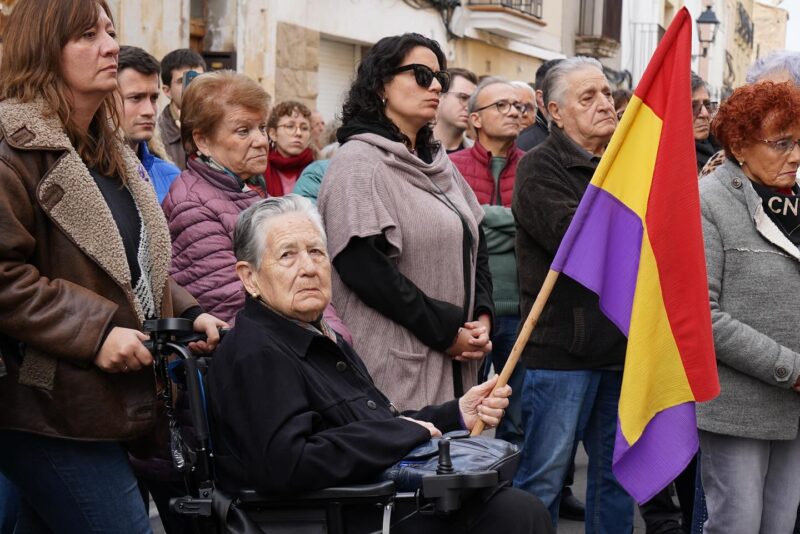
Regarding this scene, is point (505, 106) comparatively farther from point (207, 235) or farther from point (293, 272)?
point (293, 272)

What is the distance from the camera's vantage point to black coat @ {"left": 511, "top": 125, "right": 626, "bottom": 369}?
4.92 m

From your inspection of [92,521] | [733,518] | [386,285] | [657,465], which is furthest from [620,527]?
[92,521]

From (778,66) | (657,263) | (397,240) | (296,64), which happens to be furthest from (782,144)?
(296,64)

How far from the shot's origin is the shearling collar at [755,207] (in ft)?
14.9

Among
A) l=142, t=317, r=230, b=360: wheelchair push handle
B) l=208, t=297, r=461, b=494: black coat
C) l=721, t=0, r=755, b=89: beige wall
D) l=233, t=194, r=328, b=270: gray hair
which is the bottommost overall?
l=208, t=297, r=461, b=494: black coat

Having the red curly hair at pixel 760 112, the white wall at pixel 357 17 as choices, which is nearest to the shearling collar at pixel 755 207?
the red curly hair at pixel 760 112

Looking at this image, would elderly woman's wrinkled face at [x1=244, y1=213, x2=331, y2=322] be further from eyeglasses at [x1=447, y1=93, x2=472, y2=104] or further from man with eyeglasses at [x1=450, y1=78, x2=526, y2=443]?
eyeglasses at [x1=447, y1=93, x2=472, y2=104]

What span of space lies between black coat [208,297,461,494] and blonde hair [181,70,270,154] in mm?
1204

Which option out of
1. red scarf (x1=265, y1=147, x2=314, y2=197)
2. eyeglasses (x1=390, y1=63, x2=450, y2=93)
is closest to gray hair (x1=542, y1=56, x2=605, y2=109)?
eyeglasses (x1=390, y1=63, x2=450, y2=93)

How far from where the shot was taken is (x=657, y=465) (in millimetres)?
4203

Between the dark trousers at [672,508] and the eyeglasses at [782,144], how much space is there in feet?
5.08

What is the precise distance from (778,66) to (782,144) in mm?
1254

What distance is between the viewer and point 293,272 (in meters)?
3.84

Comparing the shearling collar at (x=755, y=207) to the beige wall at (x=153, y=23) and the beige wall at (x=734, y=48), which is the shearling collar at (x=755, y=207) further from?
the beige wall at (x=734, y=48)
